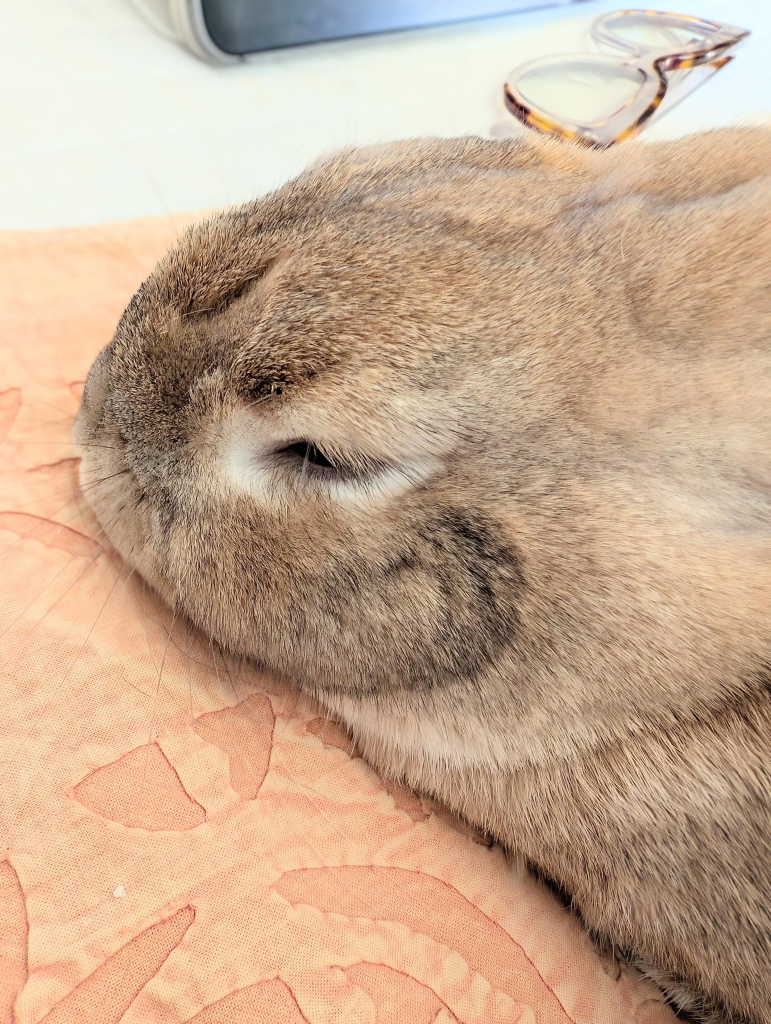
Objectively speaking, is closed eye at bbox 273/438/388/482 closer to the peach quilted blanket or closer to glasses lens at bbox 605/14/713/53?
the peach quilted blanket

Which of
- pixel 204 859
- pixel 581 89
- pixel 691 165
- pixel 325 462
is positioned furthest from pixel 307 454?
pixel 581 89

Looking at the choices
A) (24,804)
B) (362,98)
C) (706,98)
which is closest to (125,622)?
(24,804)

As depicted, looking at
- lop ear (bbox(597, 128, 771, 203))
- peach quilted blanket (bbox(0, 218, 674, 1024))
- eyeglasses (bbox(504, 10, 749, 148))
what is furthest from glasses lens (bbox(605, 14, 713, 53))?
peach quilted blanket (bbox(0, 218, 674, 1024))

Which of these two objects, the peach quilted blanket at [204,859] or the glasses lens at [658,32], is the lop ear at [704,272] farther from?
the glasses lens at [658,32]

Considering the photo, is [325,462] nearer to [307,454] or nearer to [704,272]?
[307,454]

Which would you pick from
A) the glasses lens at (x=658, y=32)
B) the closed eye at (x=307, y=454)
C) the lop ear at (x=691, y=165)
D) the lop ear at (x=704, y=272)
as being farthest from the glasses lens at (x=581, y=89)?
the closed eye at (x=307, y=454)

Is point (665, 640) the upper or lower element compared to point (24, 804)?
upper

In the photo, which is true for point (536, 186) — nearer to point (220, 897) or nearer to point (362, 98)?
point (220, 897)
